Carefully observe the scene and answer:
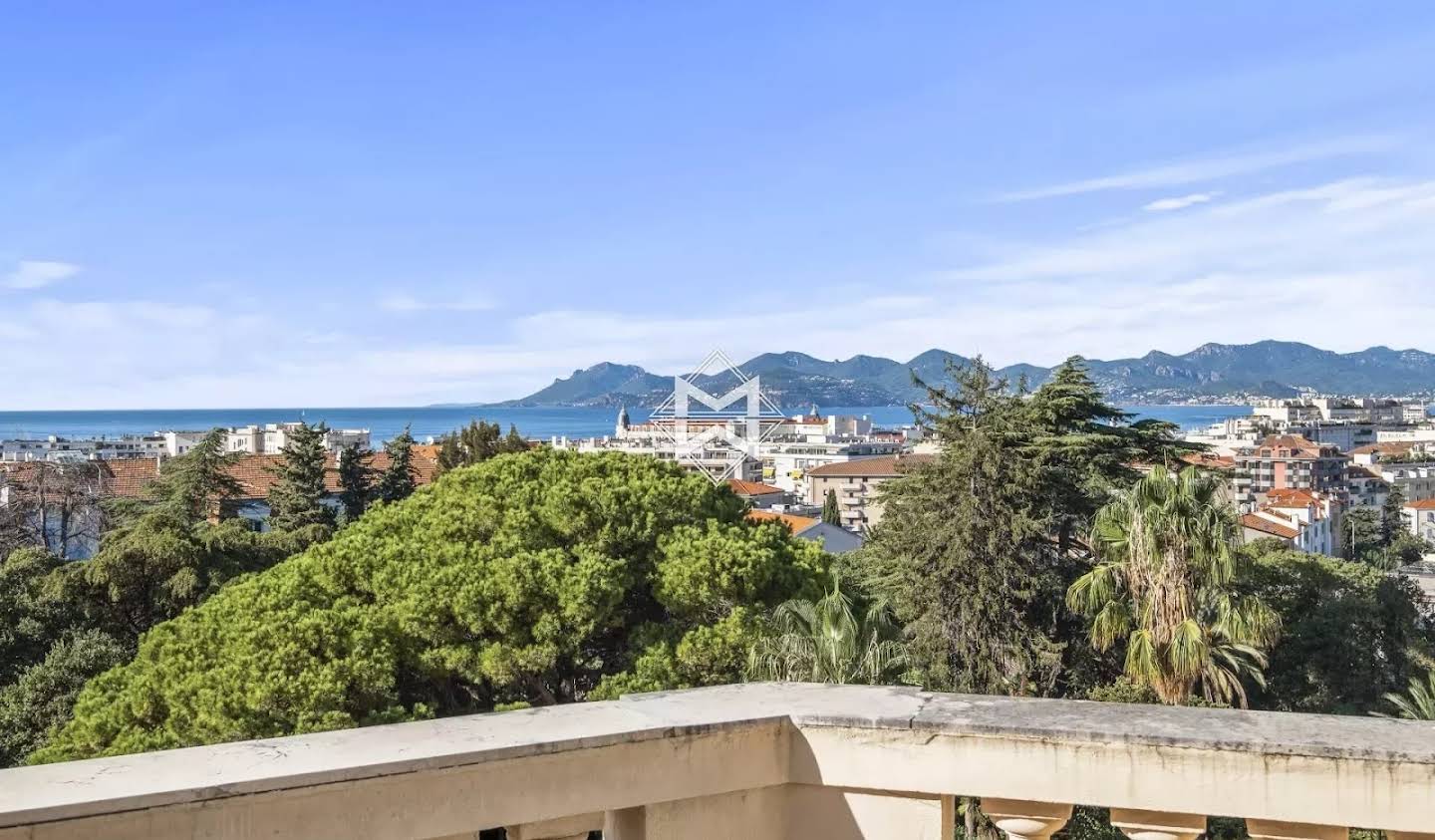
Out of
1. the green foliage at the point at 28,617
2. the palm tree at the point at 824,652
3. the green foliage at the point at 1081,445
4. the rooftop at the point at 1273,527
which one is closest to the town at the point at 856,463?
the rooftop at the point at 1273,527

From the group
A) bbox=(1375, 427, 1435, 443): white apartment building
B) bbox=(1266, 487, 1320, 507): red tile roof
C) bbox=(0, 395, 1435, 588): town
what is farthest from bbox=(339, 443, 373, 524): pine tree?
bbox=(1375, 427, 1435, 443): white apartment building

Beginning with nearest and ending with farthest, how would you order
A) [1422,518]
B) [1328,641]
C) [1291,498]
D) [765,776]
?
[765,776] → [1328,641] → [1291,498] → [1422,518]

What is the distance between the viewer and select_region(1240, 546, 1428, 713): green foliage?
21750mm

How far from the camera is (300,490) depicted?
35312 mm

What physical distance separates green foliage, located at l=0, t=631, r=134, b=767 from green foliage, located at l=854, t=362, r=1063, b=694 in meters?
12.6

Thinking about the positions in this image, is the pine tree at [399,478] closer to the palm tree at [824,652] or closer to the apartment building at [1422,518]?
the palm tree at [824,652]

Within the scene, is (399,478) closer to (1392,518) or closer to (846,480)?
(846,480)

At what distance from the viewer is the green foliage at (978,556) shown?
1745cm

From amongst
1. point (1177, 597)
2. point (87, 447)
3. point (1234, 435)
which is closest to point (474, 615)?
point (1177, 597)

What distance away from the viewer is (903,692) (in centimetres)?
232

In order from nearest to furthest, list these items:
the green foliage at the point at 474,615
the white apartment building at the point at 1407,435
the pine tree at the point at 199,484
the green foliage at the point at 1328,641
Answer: the green foliage at the point at 474,615, the green foliage at the point at 1328,641, the pine tree at the point at 199,484, the white apartment building at the point at 1407,435

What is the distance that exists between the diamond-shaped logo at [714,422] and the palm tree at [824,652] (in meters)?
11.4

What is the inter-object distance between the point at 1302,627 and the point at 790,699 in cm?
2386

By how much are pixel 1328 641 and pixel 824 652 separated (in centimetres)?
1631
